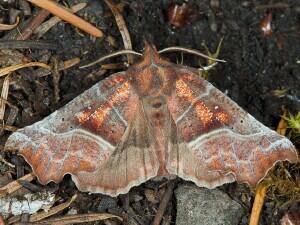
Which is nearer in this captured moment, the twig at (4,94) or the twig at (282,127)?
the twig at (4,94)

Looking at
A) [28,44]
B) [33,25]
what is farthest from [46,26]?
[28,44]

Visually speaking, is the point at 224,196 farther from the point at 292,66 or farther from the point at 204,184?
the point at 292,66

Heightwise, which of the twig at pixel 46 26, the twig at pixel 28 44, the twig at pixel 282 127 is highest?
the twig at pixel 46 26

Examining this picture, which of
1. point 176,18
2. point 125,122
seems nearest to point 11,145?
point 125,122

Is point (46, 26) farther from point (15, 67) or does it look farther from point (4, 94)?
point (4, 94)

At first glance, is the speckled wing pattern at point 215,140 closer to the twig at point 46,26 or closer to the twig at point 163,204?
the twig at point 163,204

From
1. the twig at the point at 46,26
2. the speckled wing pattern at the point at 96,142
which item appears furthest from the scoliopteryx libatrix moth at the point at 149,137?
the twig at the point at 46,26
